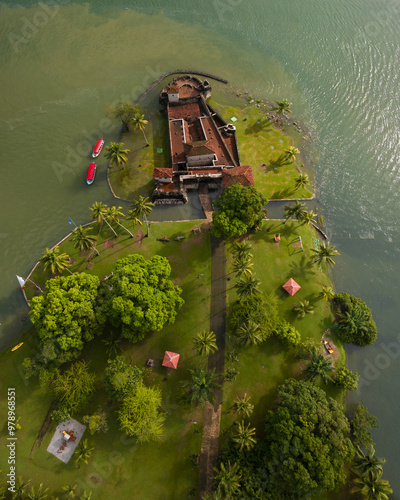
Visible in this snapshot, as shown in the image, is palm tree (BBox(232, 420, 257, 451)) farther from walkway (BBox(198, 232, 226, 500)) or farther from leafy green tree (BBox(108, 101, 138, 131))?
leafy green tree (BBox(108, 101, 138, 131))

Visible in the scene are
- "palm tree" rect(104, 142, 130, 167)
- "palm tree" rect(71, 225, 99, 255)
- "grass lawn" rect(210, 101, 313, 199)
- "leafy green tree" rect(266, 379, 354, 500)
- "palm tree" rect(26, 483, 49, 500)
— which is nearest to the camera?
"leafy green tree" rect(266, 379, 354, 500)

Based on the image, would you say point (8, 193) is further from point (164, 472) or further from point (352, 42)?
point (352, 42)

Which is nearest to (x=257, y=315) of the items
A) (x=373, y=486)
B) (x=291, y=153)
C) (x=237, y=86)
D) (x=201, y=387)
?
(x=201, y=387)

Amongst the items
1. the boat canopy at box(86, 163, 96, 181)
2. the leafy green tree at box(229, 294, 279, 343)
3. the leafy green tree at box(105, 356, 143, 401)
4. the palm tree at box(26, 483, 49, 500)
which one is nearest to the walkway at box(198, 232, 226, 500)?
the leafy green tree at box(229, 294, 279, 343)

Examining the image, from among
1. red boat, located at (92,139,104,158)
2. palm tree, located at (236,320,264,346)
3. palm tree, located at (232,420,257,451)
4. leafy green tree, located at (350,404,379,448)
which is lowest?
palm tree, located at (232,420,257,451)

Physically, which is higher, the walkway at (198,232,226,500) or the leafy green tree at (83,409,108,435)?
the walkway at (198,232,226,500)

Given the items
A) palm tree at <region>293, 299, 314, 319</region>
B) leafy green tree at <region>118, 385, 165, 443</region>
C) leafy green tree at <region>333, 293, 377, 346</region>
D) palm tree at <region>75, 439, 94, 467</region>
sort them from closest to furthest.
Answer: leafy green tree at <region>118, 385, 165, 443</region> → palm tree at <region>75, 439, 94, 467</region> → leafy green tree at <region>333, 293, 377, 346</region> → palm tree at <region>293, 299, 314, 319</region>
